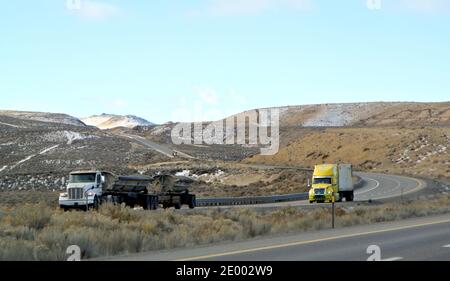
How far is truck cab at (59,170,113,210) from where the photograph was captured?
36.6 m

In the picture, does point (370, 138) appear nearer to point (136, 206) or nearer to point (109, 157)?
point (109, 157)

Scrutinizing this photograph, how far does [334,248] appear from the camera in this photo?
652 inches

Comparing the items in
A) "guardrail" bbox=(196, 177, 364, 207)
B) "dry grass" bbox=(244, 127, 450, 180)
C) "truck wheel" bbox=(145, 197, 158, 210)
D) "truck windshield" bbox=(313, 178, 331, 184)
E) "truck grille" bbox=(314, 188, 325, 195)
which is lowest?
"guardrail" bbox=(196, 177, 364, 207)

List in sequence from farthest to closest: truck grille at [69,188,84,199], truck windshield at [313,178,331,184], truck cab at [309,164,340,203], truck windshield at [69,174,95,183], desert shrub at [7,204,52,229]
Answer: truck windshield at [313,178,331,184] → truck cab at [309,164,340,203] → truck windshield at [69,174,95,183] → truck grille at [69,188,84,199] → desert shrub at [7,204,52,229]

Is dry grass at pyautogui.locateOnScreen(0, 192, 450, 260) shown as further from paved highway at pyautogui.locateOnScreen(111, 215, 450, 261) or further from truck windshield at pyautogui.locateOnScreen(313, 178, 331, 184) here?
truck windshield at pyautogui.locateOnScreen(313, 178, 331, 184)

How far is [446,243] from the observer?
17.4 m

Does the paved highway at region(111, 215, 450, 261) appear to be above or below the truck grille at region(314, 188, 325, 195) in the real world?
above

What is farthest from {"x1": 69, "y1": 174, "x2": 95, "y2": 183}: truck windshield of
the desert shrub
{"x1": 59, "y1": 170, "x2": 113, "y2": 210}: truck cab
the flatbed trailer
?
the desert shrub

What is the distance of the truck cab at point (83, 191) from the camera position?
36562mm

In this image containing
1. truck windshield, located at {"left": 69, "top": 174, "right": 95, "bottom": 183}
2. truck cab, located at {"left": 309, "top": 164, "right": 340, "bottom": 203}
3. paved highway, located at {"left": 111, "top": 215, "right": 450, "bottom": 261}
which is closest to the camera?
paved highway, located at {"left": 111, "top": 215, "right": 450, "bottom": 261}

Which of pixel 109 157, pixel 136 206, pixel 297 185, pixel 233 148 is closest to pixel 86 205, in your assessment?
pixel 136 206

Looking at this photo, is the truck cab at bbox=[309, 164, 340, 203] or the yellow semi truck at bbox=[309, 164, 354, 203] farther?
the yellow semi truck at bbox=[309, 164, 354, 203]
